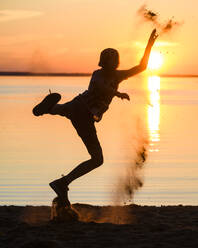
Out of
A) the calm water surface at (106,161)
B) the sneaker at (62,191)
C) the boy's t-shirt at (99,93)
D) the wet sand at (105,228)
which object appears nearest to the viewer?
the wet sand at (105,228)

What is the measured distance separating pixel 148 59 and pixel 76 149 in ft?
42.9

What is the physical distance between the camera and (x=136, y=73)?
956cm

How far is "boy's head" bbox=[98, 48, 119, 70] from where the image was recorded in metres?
9.52

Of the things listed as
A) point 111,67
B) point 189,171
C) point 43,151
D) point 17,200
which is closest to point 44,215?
point 111,67

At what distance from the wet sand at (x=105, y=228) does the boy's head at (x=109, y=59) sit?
6.15ft

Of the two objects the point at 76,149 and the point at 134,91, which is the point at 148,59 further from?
the point at 76,149

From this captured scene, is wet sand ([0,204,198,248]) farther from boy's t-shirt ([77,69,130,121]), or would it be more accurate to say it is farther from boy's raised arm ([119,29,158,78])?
boy's raised arm ([119,29,158,78])

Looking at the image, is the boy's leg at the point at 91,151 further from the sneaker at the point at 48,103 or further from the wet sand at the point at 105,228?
the wet sand at the point at 105,228

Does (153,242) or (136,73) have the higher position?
(136,73)

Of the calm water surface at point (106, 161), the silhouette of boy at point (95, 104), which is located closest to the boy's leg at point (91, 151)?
the silhouette of boy at point (95, 104)

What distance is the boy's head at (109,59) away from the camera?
9523 millimetres

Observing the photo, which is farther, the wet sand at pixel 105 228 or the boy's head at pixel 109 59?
the boy's head at pixel 109 59

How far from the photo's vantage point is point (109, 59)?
952 cm

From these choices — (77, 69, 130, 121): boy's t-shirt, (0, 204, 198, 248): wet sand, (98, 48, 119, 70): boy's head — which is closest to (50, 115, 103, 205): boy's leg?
(77, 69, 130, 121): boy's t-shirt
